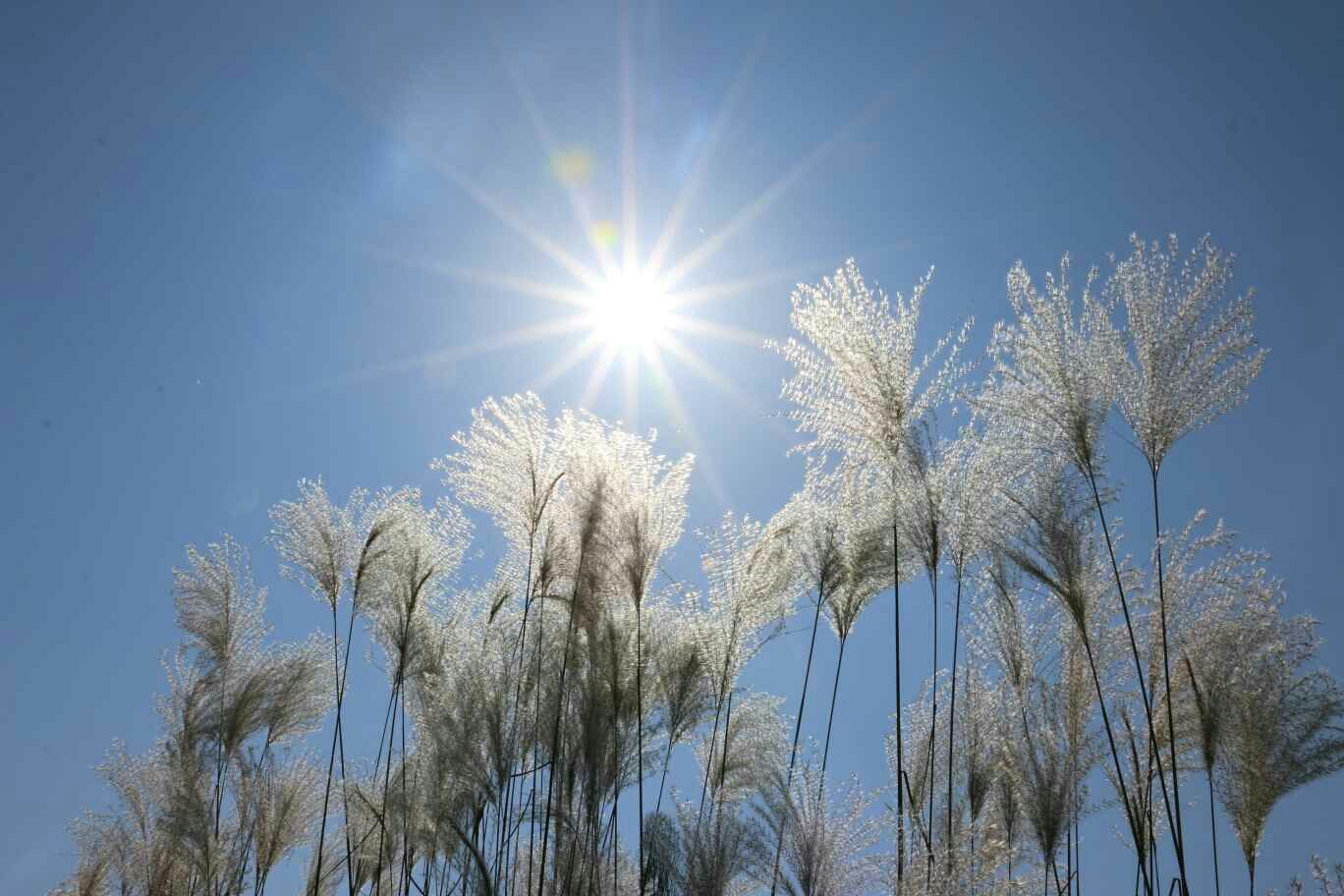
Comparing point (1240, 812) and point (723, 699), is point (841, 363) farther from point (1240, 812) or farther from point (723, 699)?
point (1240, 812)

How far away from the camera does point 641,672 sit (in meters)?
4.19

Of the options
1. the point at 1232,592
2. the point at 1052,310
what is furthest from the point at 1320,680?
the point at 1052,310

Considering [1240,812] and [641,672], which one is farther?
[641,672]

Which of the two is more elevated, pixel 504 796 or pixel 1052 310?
pixel 1052 310

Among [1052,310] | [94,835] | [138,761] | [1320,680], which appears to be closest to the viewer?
[1320,680]

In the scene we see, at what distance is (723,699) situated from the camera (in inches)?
164

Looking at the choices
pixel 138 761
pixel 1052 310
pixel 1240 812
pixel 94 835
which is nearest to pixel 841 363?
pixel 1052 310

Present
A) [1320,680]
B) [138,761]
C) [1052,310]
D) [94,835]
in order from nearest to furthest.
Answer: [1320,680] < [1052,310] < [138,761] < [94,835]

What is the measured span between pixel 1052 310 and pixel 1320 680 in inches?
69.2

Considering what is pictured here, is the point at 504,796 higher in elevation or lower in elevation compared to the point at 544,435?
lower

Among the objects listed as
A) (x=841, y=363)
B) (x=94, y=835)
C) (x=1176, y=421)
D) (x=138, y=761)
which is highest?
(x=841, y=363)

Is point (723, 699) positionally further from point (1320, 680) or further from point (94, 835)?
point (94, 835)

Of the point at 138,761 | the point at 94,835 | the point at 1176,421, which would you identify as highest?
the point at 1176,421

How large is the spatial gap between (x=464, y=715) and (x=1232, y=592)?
3116 mm
